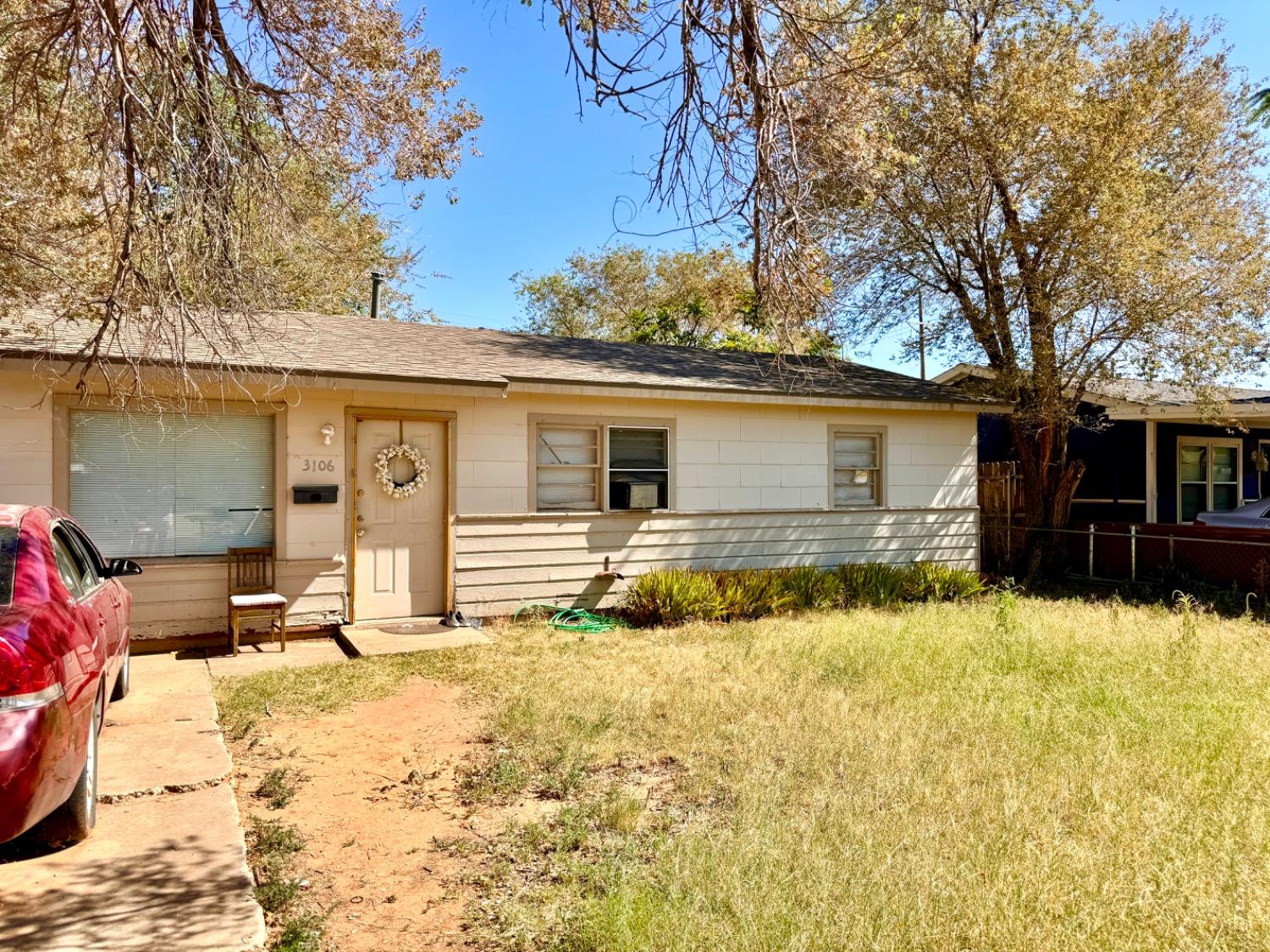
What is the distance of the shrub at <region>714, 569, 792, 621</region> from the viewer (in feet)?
32.4

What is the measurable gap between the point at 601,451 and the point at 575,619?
207cm

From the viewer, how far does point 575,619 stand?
9.43 meters

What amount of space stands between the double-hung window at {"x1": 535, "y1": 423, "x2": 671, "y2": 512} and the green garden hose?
1.19 metres

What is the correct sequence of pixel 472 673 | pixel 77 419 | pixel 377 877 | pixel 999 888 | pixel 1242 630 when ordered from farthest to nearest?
pixel 1242 630
pixel 77 419
pixel 472 673
pixel 377 877
pixel 999 888

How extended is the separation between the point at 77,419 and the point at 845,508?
9.15m

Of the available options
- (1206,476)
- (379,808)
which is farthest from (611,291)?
(379,808)

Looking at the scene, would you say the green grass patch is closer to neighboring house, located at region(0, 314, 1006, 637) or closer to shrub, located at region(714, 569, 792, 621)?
neighboring house, located at region(0, 314, 1006, 637)

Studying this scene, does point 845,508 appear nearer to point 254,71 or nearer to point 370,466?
point 370,466

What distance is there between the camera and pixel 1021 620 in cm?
892

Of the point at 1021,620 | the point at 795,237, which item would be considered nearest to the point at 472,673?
the point at 795,237

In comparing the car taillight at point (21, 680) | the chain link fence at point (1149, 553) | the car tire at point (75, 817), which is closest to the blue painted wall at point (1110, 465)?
the chain link fence at point (1149, 553)

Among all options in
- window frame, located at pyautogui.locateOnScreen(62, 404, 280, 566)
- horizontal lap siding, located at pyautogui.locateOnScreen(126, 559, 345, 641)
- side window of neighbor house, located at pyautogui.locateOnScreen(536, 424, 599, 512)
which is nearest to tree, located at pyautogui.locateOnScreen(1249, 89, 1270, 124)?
side window of neighbor house, located at pyautogui.locateOnScreen(536, 424, 599, 512)

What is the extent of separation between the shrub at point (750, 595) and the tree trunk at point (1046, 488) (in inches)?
222

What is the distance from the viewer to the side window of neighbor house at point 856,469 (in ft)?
38.0
